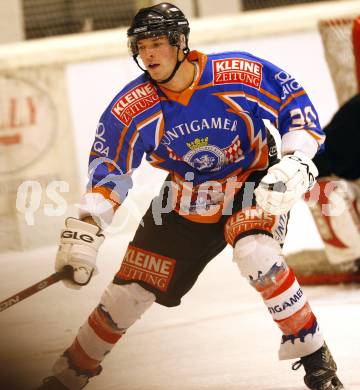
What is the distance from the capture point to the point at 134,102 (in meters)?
2.29

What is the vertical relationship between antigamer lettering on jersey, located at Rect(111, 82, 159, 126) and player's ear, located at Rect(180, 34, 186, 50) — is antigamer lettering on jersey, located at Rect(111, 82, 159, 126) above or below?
below

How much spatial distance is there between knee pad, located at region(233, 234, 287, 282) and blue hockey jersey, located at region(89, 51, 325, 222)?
25cm

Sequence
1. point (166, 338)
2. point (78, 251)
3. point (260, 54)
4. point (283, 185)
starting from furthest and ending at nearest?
point (260, 54) → point (166, 338) → point (78, 251) → point (283, 185)

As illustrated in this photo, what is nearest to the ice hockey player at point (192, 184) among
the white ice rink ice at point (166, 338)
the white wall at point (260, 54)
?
the white ice rink ice at point (166, 338)

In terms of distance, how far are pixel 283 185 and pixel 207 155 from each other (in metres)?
0.27

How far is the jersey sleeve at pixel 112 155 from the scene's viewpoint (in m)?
2.30

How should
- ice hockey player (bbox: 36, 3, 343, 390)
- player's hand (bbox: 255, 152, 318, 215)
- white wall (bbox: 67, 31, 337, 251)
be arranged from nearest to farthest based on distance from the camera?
player's hand (bbox: 255, 152, 318, 215) < ice hockey player (bbox: 36, 3, 343, 390) < white wall (bbox: 67, 31, 337, 251)

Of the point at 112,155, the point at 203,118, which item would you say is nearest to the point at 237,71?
the point at 203,118

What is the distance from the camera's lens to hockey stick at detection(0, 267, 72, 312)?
2.26 meters

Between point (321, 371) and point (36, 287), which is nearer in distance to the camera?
point (321, 371)

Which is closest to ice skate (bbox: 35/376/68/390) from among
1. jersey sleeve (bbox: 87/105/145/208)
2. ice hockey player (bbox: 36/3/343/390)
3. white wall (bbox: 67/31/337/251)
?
ice hockey player (bbox: 36/3/343/390)

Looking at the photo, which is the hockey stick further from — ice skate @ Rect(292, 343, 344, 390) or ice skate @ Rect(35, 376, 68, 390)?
ice skate @ Rect(292, 343, 344, 390)

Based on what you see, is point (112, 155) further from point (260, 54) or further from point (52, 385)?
point (260, 54)

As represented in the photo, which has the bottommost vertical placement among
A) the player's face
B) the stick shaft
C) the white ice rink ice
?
the white ice rink ice
